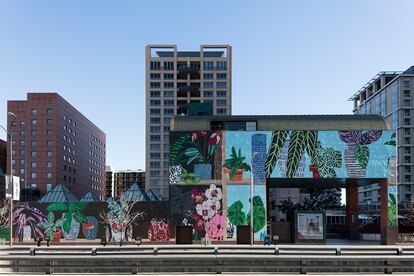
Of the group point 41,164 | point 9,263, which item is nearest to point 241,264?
point 9,263

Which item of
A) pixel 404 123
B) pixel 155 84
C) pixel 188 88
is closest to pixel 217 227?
pixel 188 88

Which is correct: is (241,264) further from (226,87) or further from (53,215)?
(226,87)

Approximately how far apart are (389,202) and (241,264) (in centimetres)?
3944

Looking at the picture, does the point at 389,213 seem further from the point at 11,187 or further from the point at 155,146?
the point at 155,146

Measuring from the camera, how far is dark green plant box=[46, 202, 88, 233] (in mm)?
60531

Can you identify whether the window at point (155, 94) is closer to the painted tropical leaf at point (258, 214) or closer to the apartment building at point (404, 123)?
the apartment building at point (404, 123)

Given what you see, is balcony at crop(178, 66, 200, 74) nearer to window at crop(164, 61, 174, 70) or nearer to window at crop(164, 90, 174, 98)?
window at crop(164, 61, 174, 70)

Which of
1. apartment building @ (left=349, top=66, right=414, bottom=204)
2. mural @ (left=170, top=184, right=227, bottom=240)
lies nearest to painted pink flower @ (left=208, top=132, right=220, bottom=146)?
mural @ (left=170, top=184, right=227, bottom=240)

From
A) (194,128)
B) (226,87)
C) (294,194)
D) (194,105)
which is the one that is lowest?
(294,194)

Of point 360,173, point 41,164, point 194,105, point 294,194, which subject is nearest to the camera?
point 360,173

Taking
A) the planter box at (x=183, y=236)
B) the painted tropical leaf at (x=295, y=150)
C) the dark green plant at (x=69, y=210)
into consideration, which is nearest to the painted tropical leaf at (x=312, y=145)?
the painted tropical leaf at (x=295, y=150)

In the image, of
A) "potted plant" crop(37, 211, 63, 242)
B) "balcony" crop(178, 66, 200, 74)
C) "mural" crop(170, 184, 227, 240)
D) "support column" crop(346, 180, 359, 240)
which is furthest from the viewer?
"balcony" crop(178, 66, 200, 74)

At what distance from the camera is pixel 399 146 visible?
156m

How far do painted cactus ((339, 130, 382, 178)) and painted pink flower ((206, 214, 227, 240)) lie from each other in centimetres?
1560
